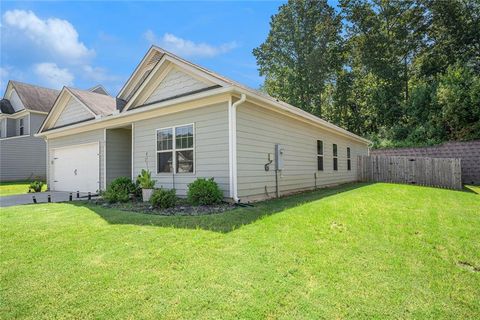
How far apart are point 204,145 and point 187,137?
750 mm

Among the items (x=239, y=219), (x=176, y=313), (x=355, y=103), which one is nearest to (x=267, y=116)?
(x=239, y=219)

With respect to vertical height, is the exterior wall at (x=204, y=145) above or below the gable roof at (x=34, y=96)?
below

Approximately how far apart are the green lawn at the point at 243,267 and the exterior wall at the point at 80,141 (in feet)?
18.3

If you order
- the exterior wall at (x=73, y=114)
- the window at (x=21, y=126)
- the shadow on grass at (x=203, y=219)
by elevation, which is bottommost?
the shadow on grass at (x=203, y=219)

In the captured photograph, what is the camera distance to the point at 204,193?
22.4 ft

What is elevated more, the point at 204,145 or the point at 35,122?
the point at 35,122

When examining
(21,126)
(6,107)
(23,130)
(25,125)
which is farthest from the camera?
(6,107)

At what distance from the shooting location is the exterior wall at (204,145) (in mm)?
7262

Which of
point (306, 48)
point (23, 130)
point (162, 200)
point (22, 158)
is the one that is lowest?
point (162, 200)

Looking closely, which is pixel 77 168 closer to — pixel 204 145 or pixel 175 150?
pixel 175 150

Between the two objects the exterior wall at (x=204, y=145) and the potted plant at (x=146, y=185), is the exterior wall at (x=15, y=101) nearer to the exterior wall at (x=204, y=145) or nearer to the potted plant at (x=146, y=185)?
the exterior wall at (x=204, y=145)

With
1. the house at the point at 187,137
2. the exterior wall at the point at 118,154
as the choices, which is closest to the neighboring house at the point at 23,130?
the house at the point at 187,137

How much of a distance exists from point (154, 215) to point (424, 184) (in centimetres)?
1306

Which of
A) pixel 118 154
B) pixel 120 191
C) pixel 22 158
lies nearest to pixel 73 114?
pixel 118 154
